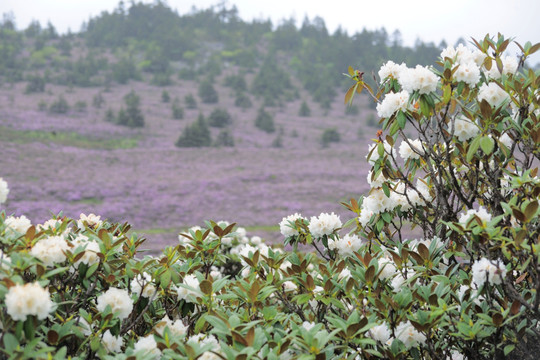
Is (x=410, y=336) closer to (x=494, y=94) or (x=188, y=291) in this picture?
(x=188, y=291)

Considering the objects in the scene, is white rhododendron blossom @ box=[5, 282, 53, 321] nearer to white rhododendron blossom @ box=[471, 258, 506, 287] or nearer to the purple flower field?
white rhododendron blossom @ box=[471, 258, 506, 287]

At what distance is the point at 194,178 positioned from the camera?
18156 millimetres

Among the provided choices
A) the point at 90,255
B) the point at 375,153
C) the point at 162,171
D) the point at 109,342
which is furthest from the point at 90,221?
the point at 162,171

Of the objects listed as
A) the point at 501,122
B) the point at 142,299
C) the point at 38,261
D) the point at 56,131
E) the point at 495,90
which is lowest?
the point at 56,131

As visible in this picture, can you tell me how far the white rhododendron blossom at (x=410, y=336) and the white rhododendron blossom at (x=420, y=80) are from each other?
0.99 m

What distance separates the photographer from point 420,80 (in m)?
1.97

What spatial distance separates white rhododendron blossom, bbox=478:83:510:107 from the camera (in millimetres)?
2100

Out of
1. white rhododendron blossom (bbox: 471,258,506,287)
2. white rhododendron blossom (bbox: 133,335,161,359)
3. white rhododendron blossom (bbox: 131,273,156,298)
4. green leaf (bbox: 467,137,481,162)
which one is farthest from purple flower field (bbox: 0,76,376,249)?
white rhododendron blossom (bbox: 471,258,506,287)

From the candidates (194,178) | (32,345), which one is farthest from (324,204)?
(32,345)

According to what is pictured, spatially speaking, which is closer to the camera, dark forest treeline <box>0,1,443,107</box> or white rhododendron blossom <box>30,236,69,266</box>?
white rhododendron blossom <box>30,236,69,266</box>

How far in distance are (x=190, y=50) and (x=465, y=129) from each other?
141 feet

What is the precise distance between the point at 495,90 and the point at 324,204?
44.8ft

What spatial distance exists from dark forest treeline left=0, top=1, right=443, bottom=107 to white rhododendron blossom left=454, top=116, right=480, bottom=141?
106ft

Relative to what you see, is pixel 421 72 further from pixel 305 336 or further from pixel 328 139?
pixel 328 139
